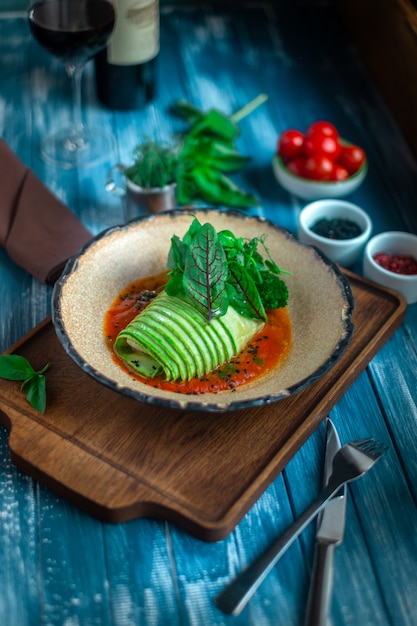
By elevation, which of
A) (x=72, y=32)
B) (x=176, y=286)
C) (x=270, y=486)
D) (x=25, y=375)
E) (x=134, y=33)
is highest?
(x=72, y=32)

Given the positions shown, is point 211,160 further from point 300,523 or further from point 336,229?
point 300,523

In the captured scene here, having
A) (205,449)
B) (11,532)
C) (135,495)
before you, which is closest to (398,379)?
(205,449)

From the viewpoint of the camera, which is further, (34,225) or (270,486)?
(34,225)

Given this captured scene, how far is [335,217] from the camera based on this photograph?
253cm

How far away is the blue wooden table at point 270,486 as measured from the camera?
5.11 ft

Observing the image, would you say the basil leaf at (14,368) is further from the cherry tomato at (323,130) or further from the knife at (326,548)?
the cherry tomato at (323,130)

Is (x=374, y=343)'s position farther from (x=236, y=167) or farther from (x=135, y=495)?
(x=236, y=167)

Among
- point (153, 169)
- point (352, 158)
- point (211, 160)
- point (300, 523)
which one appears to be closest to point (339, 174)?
point (352, 158)

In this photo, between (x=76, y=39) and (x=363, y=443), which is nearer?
(x=363, y=443)

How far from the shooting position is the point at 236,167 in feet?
9.16

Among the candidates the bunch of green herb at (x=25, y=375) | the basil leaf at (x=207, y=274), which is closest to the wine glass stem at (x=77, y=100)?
the basil leaf at (x=207, y=274)

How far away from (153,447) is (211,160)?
1292 mm

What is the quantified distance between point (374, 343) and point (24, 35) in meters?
2.22

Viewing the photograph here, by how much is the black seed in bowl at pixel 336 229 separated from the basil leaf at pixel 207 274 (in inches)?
26.4
